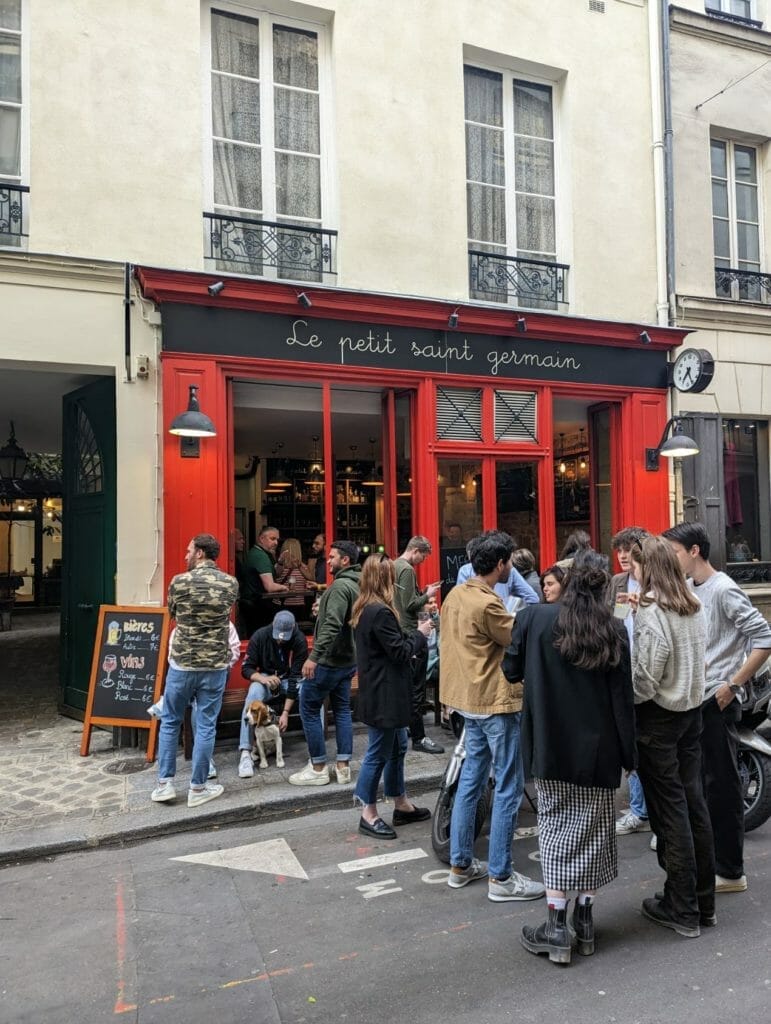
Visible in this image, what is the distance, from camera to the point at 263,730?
6.02 meters

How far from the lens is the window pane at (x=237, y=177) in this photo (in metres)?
7.59

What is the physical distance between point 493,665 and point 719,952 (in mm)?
1654

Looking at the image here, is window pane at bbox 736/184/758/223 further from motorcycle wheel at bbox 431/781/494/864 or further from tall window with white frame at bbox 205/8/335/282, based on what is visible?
motorcycle wheel at bbox 431/781/494/864

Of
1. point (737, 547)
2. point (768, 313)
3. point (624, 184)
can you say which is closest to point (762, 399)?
point (768, 313)

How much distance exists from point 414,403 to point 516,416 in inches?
52.5

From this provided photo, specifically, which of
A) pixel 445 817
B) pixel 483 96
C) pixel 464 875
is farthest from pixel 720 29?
pixel 464 875

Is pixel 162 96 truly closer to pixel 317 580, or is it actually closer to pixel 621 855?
pixel 317 580

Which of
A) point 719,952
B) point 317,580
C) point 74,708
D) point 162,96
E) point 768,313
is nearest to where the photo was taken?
point 719,952

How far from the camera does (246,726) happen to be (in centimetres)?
607

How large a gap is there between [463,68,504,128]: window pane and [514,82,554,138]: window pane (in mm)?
255

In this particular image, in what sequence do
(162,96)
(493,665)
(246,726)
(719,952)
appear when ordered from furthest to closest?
(162,96) < (246,726) < (493,665) < (719,952)

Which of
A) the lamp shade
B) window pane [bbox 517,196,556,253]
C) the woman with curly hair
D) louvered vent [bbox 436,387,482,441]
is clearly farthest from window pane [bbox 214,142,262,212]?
the woman with curly hair

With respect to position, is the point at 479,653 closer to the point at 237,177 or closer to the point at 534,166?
the point at 237,177

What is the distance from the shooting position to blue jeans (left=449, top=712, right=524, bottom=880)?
3854 mm
